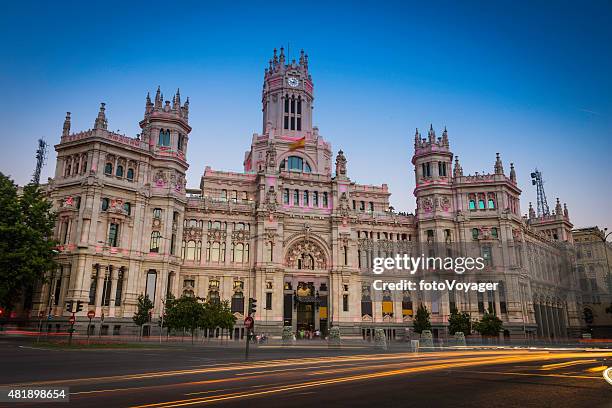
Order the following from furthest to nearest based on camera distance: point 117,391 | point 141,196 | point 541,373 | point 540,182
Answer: point 540,182, point 141,196, point 541,373, point 117,391

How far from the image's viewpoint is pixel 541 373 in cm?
2206

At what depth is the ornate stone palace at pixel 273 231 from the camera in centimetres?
6234

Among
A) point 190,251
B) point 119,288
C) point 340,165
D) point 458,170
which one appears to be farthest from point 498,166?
point 119,288

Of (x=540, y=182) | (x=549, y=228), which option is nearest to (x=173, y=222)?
(x=549, y=228)

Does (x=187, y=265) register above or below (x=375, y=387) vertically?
above

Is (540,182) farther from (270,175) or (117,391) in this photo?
(117,391)

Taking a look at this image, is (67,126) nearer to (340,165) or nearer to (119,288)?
(119,288)

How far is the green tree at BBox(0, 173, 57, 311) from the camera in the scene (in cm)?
4862

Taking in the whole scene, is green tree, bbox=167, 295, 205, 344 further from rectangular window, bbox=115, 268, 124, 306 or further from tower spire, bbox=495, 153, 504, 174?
tower spire, bbox=495, 153, 504, 174

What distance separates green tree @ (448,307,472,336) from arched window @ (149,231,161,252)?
45.0 metres

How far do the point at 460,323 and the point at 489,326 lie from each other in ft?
13.4

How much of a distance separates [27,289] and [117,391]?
181 ft

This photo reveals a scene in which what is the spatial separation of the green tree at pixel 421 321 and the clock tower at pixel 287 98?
41.1 metres

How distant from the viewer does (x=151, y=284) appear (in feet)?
215
